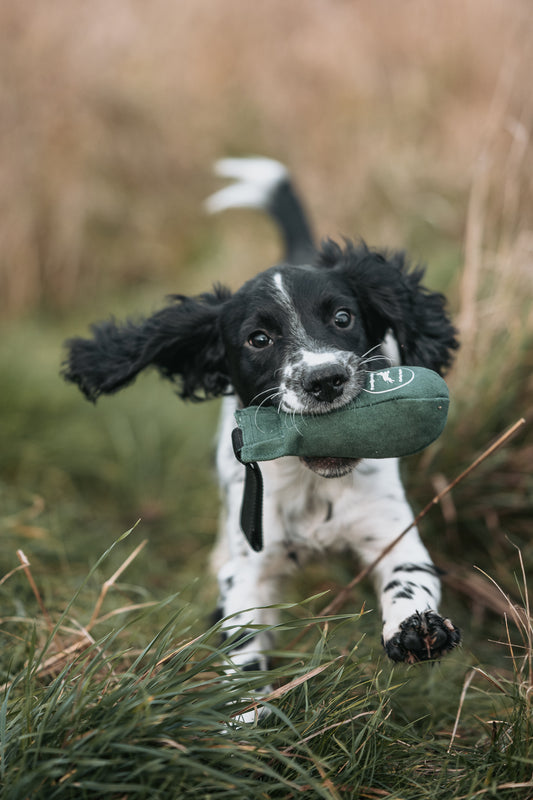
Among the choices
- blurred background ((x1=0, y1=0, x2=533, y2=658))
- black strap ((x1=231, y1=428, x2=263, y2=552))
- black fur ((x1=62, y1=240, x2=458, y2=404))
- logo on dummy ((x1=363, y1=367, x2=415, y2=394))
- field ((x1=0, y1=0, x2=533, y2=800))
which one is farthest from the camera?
blurred background ((x1=0, y1=0, x2=533, y2=658))

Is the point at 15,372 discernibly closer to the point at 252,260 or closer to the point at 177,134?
the point at 252,260

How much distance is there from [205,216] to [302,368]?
17.6 ft

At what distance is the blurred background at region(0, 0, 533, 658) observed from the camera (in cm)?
325

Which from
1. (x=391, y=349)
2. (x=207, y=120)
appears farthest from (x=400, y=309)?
(x=207, y=120)

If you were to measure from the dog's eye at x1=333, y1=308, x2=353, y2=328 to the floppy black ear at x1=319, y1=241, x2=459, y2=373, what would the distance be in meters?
0.14

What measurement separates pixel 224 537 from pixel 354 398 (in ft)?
5.19

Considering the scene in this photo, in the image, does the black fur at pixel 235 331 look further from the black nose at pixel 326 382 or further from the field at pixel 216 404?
the field at pixel 216 404

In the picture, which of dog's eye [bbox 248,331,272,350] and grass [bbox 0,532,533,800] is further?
dog's eye [bbox 248,331,272,350]

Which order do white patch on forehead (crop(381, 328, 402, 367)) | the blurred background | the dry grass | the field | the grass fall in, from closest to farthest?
the grass
the field
white patch on forehead (crop(381, 328, 402, 367))
the blurred background
the dry grass

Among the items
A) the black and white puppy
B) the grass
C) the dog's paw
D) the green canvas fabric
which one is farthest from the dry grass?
the grass

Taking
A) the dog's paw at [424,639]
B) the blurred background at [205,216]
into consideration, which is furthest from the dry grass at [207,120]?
the dog's paw at [424,639]

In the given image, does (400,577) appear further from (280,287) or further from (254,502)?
(280,287)

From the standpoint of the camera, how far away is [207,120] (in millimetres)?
7336

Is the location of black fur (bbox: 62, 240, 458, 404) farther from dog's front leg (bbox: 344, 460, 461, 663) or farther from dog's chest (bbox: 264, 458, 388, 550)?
dog's front leg (bbox: 344, 460, 461, 663)
